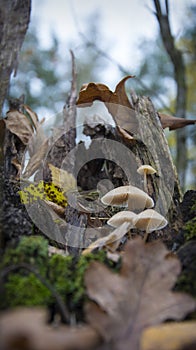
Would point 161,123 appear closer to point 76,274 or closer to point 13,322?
point 76,274

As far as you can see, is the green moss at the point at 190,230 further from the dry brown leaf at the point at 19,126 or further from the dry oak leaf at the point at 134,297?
the dry brown leaf at the point at 19,126

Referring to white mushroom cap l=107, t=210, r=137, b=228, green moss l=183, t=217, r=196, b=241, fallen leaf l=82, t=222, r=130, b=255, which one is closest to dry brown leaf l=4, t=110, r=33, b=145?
white mushroom cap l=107, t=210, r=137, b=228

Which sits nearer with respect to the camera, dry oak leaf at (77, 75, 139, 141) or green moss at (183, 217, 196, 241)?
green moss at (183, 217, 196, 241)

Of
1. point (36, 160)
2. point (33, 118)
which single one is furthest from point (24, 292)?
point (33, 118)

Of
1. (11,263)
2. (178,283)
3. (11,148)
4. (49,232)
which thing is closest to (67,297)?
(11,263)

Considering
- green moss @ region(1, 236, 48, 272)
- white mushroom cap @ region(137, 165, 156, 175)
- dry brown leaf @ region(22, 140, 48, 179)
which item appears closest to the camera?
green moss @ region(1, 236, 48, 272)

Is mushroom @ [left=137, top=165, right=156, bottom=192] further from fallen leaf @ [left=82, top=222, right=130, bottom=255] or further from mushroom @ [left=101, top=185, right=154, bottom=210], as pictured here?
fallen leaf @ [left=82, top=222, right=130, bottom=255]
